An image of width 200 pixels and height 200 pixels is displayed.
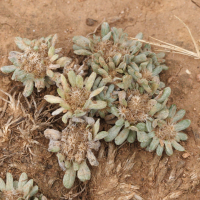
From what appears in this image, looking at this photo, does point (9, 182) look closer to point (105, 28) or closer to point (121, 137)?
point (121, 137)

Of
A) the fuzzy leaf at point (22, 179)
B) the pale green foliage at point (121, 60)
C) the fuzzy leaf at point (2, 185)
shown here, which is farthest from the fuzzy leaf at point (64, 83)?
the fuzzy leaf at point (2, 185)

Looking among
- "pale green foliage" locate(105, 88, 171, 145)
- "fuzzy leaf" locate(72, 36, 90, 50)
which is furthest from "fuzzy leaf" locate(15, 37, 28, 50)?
"pale green foliage" locate(105, 88, 171, 145)

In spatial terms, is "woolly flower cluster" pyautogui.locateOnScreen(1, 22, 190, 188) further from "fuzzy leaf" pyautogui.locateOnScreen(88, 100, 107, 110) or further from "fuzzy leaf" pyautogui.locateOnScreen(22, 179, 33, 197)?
"fuzzy leaf" pyautogui.locateOnScreen(22, 179, 33, 197)

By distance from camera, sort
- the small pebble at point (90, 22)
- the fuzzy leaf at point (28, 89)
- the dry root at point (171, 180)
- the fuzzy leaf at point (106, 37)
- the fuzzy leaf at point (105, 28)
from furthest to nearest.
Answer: the small pebble at point (90, 22), the fuzzy leaf at point (105, 28), the fuzzy leaf at point (106, 37), the fuzzy leaf at point (28, 89), the dry root at point (171, 180)

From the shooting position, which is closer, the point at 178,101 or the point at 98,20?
the point at 178,101

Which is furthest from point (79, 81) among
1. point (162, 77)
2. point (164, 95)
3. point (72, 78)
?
point (162, 77)

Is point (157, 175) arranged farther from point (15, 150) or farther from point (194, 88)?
point (15, 150)

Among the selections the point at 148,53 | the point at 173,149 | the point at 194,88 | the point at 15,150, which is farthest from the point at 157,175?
the point at 15,150

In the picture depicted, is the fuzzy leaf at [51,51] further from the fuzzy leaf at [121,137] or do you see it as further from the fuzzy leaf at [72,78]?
the fuzzy leaf at [121,137]
